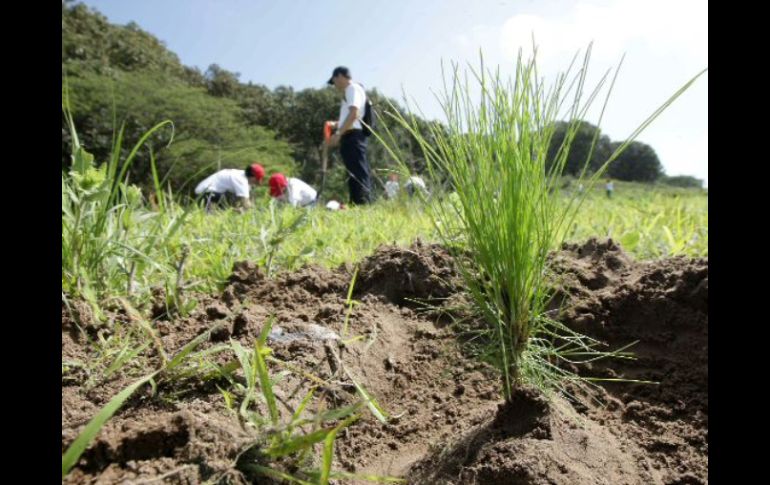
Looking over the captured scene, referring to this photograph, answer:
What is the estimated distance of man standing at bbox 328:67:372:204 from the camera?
6.68 meters

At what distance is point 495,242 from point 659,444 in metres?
0.60

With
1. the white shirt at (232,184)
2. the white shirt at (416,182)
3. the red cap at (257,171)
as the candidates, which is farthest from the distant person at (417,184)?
the red cap at (257,171)

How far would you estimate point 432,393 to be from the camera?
1400mm

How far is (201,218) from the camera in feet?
11.1

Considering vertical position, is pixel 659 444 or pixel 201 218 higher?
pixel 201 218

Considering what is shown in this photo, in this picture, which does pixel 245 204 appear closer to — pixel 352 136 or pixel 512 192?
pixel 352 136

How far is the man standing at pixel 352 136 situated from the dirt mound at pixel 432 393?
190 inches

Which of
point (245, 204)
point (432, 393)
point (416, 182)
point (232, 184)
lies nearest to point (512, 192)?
point (416, 182)

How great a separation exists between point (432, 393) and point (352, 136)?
604 cm

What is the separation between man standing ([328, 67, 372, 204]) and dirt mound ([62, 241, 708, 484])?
4.81 m

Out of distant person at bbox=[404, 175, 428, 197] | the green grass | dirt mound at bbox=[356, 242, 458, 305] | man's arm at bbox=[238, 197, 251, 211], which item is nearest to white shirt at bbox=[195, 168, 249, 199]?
man's arm at bbox=[238, 197, 251, 211]
